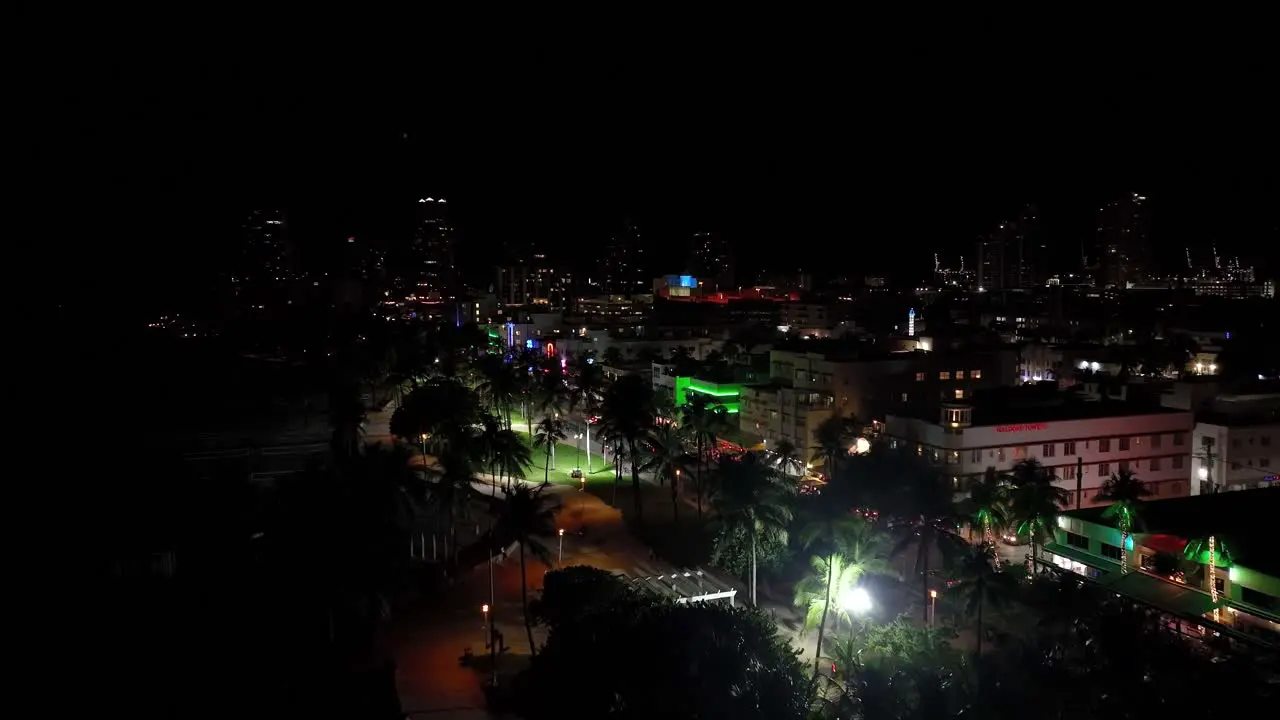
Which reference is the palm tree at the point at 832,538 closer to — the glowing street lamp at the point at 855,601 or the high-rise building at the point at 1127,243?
the glowing street lamp at the point at 855,601

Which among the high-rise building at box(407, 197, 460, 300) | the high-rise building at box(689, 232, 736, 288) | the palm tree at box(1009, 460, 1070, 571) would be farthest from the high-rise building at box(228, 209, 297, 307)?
the palm tree at box(1009, 460, 1070, 571)

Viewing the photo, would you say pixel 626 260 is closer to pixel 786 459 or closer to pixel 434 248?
pixel 434 248

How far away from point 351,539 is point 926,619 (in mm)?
9652

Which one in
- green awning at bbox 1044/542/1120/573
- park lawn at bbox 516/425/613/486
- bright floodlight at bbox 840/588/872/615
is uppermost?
bright floodlight at bbox 840/588/872/615

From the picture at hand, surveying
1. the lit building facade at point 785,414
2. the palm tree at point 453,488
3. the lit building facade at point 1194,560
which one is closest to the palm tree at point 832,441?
the lit building facade at point 785,414

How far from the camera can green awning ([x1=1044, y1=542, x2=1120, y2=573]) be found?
56.2ft

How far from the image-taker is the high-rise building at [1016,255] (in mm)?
104188

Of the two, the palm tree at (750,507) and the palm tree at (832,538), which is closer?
the palm tree at (832,538)

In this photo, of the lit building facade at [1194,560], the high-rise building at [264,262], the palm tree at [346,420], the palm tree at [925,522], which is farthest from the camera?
the high-rise building at [264,262]

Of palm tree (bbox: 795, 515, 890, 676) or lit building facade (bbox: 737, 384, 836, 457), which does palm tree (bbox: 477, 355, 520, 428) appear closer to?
lit building facade (bbox: 737, 384, 836, 457)

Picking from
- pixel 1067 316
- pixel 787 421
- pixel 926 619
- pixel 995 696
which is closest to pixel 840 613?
pixel 926 619

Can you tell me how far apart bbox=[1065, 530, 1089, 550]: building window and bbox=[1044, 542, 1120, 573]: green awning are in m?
0.08

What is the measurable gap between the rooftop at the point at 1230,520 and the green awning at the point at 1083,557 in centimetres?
67

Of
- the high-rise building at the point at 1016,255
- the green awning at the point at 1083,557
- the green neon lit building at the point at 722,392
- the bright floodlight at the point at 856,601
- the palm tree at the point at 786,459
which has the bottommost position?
the green awning at the point at 1083,557
